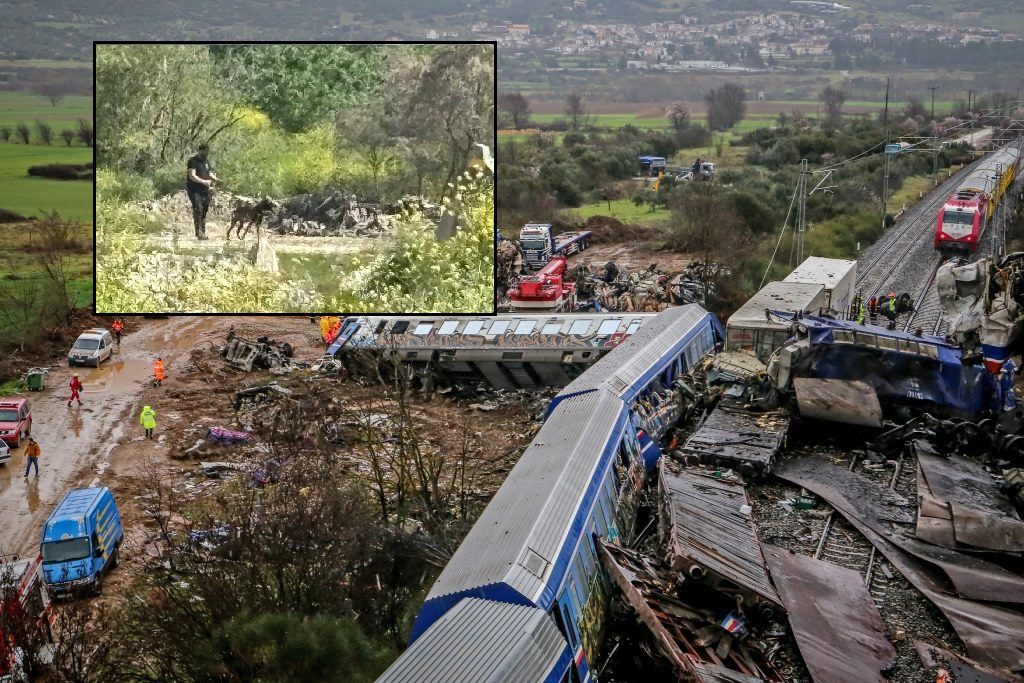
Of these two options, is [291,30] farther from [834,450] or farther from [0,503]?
[834,450]

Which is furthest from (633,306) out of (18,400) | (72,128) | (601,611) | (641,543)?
(72,128)

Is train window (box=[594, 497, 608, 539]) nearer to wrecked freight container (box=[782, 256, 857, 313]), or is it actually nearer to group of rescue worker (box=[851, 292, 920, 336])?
wrecked freight container (box=[782, 256, 857, 313])

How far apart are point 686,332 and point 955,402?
20.9ft

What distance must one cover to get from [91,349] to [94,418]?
18.3 feet

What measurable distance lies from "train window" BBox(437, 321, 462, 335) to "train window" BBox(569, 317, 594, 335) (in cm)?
287

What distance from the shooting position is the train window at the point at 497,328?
27.7 metres

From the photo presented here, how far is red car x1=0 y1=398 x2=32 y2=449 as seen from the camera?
25188mm

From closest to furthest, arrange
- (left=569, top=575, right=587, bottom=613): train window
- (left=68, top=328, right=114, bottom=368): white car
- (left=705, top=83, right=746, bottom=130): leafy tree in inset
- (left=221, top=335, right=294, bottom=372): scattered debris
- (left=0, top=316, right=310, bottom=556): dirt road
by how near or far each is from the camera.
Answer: (left=569, top=575, right=587, bottom=613): train window → (left=0, top=316, right=310, bottom=556): dirt road → (left=221, top=335, right=294, bottom=372): scattered debris → (left=68, top=328, right=114, bottom=368): white car → (left=705, top=83, right=746, bottom=130): leafy tree in inset

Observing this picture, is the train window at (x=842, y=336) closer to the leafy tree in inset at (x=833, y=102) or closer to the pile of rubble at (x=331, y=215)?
the pile of rubble at (x=331, y=215)

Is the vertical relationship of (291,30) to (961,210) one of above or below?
above

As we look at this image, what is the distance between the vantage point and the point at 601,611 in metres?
12.6

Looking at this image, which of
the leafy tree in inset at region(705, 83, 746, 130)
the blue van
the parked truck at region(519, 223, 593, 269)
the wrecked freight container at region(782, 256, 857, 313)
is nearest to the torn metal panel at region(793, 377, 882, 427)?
the wrecked freight container at region(782, 256, 857, 313)

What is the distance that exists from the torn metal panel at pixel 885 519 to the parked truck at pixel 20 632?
1092 cm

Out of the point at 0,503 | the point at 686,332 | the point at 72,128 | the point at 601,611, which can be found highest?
the point at 72,128
